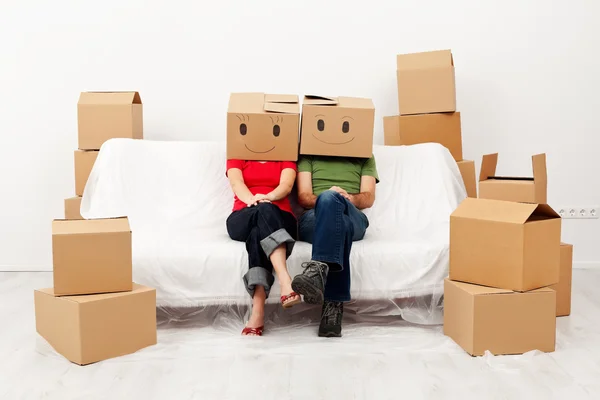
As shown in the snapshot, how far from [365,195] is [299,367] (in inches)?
34.9

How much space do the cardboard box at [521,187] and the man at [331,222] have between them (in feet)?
1.61

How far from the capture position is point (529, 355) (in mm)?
2084

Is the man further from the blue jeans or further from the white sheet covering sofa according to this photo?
the white sheet covering sofa

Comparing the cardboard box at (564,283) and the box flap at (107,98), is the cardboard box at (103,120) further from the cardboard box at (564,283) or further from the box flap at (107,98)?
the cardboard box at (564,283)

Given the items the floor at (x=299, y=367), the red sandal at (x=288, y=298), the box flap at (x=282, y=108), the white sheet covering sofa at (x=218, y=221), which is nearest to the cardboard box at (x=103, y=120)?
the white sheet covering sofa at (x=218, y=221)

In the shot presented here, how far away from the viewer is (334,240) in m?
2.25

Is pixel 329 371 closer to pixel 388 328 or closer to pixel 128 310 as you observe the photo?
pixel 388 328

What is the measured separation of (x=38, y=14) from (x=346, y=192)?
199 centimetres

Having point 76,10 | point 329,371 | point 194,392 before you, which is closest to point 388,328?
point 329,371

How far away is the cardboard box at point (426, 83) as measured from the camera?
3221 mm

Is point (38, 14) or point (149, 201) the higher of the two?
point (38, 14)

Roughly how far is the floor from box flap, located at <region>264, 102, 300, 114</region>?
2.65ft

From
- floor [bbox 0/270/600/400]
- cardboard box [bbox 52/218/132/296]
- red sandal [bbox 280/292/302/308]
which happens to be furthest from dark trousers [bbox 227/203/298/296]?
cardboard box [bbox 52/218/132/296]

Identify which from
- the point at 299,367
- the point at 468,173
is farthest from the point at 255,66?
the point at 299,367
